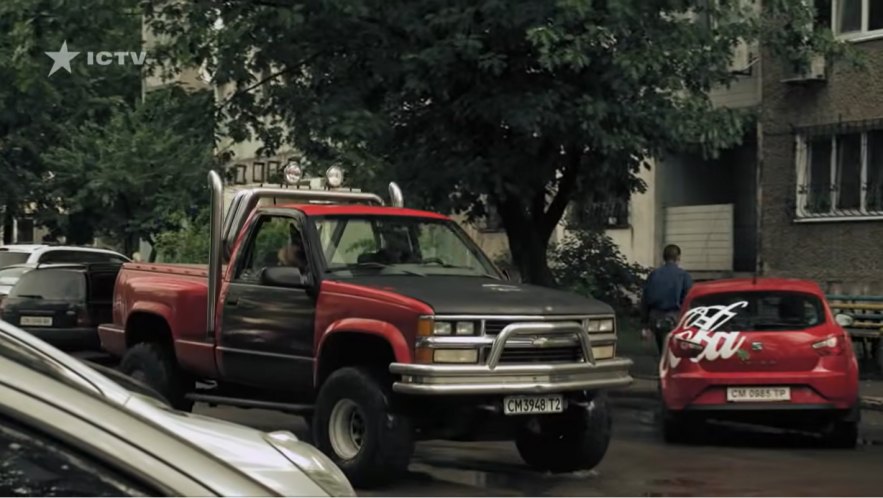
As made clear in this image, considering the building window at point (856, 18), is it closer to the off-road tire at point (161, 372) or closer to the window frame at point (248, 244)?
the window frame at point (248, 244)

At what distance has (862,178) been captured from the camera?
69.5ft

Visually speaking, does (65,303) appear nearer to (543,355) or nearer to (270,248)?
(270,248)

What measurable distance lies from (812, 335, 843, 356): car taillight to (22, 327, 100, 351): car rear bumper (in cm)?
800

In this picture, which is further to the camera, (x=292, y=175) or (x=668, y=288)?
(x=668, y=288)

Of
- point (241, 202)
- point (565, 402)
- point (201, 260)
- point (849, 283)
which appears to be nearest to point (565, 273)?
point (849, 283)

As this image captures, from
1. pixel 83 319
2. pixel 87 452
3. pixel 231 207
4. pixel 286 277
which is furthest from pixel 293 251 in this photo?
pixel 87 452

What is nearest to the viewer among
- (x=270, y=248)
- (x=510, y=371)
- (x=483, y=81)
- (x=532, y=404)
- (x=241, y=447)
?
(x=241, y=447)

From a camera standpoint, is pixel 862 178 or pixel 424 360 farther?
pixel 862 178

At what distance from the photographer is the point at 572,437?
30.3 feet

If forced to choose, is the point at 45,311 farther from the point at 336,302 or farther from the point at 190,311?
the point at 336,302

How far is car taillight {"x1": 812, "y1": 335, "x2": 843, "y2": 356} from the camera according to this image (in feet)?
35.3

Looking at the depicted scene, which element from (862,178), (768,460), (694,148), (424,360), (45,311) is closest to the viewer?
(424,360)

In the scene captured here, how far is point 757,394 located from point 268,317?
433cm

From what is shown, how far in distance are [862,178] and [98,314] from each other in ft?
43.8
